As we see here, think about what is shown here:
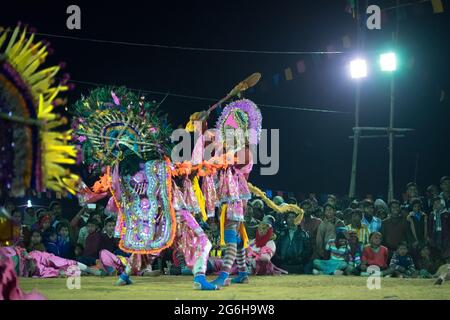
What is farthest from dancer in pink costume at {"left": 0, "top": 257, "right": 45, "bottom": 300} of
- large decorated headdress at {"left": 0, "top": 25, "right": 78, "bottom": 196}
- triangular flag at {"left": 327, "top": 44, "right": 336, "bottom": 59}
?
triangular flag at {"left": 327, "top": 44, "right": 336, "bottom": 59}

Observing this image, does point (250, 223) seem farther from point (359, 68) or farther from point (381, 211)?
point (359, 68)

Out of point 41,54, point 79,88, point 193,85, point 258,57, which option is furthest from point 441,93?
point 41,54

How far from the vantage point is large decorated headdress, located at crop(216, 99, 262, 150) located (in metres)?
9.95

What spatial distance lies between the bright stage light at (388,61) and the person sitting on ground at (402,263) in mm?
6351

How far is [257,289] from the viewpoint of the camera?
893cm

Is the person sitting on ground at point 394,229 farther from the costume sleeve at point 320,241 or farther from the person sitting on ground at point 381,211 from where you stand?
the costume sleeve at point 320,241

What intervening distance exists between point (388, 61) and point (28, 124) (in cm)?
1281

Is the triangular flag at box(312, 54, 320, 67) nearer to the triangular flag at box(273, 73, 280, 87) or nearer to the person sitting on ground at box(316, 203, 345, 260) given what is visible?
the triangular flag at box(273, 73, 280, 87)

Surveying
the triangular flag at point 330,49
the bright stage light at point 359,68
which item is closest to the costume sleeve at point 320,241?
the bright stage light at point 359,68

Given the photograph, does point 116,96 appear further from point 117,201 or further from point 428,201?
point 428,201

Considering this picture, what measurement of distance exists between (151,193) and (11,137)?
11.8ft

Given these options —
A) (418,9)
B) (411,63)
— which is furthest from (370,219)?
(411,63)

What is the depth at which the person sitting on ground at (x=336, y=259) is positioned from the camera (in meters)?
11.7

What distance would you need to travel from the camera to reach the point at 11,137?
503 centimetres
